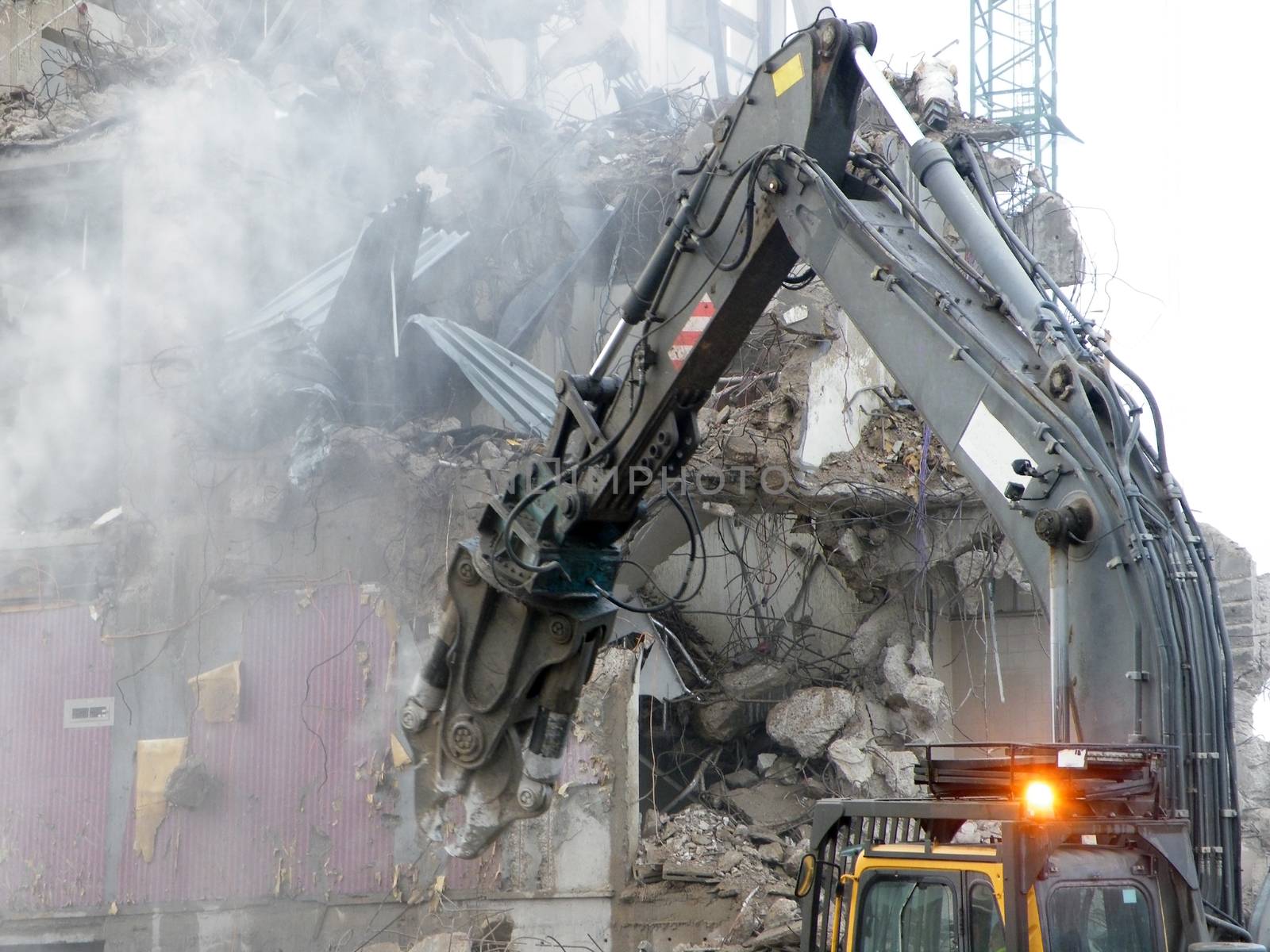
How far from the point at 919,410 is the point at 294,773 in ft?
23.2

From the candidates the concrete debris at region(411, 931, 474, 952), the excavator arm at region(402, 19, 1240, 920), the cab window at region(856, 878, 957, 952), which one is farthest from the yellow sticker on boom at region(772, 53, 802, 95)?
the concrete debris at region(411, 931, 474, 952)

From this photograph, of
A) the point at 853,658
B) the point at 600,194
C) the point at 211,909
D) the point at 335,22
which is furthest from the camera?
the point at 335,22

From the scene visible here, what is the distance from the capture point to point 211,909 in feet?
33.5

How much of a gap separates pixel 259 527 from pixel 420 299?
2.76 meters

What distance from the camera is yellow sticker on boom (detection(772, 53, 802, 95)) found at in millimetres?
5215

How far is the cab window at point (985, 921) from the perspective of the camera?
4.10 m

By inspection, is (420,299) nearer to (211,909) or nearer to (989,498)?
(211,909)

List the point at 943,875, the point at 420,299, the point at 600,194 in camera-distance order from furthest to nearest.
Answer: the point at 600,194
the point at 420,299
the point at 943,875

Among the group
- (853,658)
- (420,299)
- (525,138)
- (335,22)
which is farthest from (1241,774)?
(335,22)

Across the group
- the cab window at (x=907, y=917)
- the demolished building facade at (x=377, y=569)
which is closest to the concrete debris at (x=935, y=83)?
the demolished building facade at (x=377, y=569)

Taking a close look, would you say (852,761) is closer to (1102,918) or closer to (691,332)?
(691,332)

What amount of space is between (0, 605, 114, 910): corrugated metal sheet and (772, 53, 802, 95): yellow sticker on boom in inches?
325

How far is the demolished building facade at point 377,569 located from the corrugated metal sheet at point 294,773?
0.03 m

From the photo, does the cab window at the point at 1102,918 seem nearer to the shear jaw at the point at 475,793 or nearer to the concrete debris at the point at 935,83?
the shear jaw at the point at 475,793
